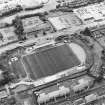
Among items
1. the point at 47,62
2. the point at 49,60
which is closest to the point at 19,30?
the point at 49,60

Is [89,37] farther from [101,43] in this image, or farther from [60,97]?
[60,97]

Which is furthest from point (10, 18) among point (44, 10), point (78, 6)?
point (78, 6)

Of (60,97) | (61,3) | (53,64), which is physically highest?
(61,3)

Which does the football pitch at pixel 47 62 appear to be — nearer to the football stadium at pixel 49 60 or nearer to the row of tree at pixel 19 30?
the football stadium at pixel 49 60

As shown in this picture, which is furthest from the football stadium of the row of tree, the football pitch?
the row of tree

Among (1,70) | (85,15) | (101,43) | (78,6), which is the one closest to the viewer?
(1,70)

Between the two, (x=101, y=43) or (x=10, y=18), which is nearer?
(x=101, y=43)

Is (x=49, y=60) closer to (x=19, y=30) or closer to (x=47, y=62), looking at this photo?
(x=47, y=62)

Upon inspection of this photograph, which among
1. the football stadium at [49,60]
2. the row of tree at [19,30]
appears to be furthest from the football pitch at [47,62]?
the row of tree at [19,30]
